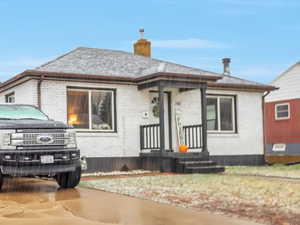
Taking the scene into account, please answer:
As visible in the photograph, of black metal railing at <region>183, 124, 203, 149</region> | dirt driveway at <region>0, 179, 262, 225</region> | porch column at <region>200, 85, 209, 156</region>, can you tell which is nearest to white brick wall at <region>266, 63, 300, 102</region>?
black metal railing at <region>183, 124, 203, 149</region>

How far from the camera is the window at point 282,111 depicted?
2538 cm

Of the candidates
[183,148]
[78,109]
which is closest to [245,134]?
[183,148]

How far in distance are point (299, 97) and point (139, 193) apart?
1700 cm

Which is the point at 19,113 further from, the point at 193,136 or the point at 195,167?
the point at 193,136

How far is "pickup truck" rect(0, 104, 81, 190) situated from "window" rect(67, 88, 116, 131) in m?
5.29

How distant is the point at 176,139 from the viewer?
1764 centimetres

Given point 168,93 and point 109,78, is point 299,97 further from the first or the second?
point 109,78

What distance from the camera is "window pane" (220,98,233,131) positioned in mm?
18938

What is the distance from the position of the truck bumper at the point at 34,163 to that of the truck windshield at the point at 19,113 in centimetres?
127

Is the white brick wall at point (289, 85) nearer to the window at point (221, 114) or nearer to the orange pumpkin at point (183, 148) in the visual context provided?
the window at point (221, 114)

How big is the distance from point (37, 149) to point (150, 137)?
7.03m

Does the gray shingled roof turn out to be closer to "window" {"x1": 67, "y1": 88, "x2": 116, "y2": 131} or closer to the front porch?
the front porch

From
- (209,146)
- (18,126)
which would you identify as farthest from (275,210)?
(209,146)

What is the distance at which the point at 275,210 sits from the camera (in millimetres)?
7375
